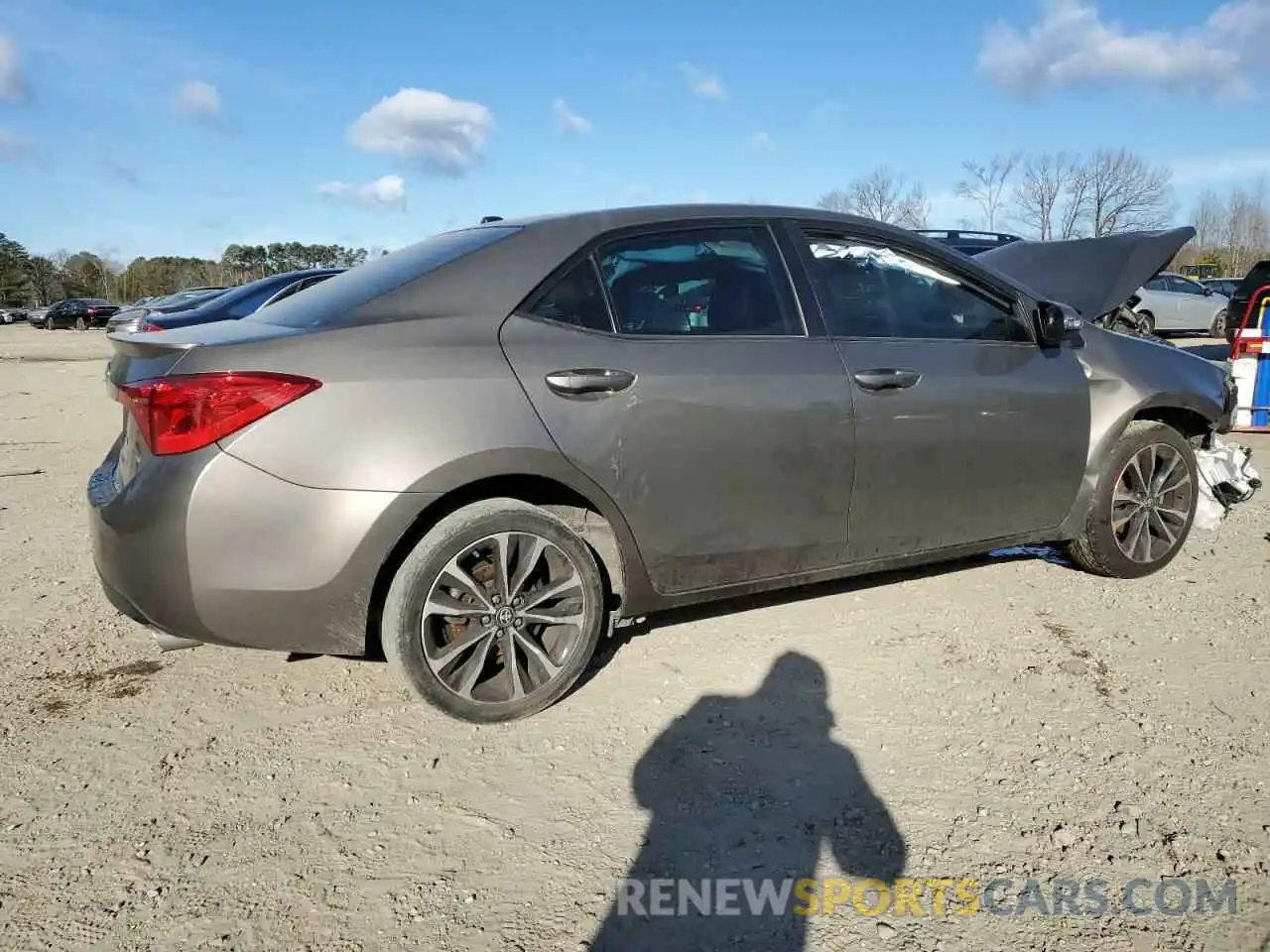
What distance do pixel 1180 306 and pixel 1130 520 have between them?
808 inches

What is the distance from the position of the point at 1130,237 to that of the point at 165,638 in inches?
214

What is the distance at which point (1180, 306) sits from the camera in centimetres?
2123

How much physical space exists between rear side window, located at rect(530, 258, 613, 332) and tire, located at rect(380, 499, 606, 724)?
2.10 feet

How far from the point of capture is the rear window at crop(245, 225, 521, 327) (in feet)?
9.64

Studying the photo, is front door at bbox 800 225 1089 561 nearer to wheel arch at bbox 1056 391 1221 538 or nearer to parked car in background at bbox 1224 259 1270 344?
wheel arch at bbox 1056 391 1221 538

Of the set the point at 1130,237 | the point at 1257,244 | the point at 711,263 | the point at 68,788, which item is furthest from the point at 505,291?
the point at 1257,244

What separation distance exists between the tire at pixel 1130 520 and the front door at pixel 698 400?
1.46m

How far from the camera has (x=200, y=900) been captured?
215cm

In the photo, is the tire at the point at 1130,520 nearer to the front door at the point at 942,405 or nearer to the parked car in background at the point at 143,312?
the front door at the point at 942,405

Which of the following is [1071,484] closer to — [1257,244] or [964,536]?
[964,536]

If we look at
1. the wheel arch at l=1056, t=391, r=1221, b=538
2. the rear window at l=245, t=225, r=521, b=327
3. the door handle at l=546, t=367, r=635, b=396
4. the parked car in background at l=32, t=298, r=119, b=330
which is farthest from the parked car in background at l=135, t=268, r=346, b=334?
the parked car in background at l=32, t=298, r=119, b=330

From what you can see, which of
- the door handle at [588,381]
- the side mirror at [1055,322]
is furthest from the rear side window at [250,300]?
the side mirror at [1055,322]

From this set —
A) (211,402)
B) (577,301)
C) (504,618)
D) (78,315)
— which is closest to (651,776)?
(504,618)

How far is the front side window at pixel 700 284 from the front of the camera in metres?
3.14
